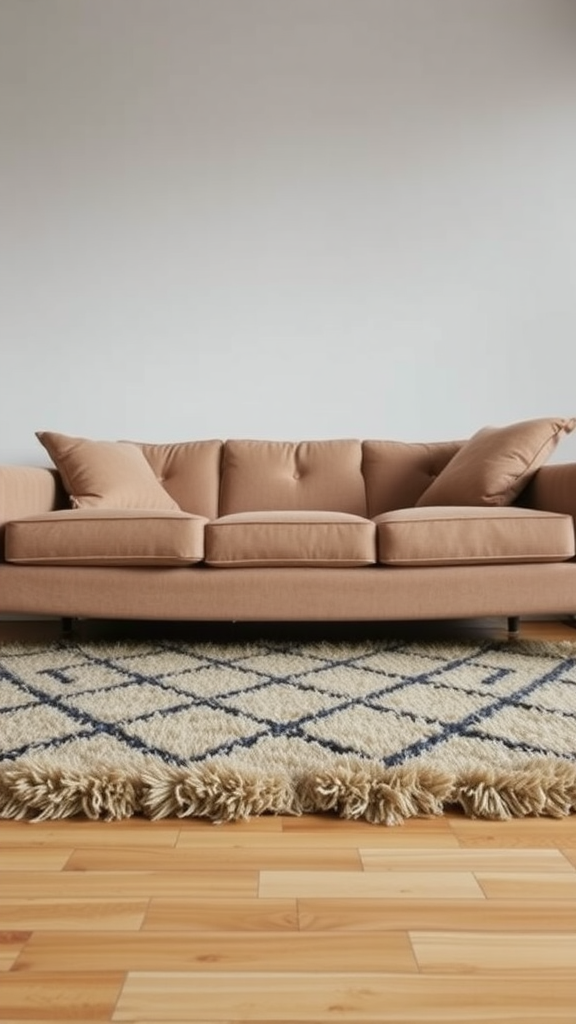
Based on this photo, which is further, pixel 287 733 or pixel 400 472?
pixel 400 472

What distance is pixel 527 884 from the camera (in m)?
0.69

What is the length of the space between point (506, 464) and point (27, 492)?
5.18ft

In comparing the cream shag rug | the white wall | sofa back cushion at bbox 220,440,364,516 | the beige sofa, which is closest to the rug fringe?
the cream shag rug

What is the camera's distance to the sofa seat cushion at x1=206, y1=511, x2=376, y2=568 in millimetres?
1708

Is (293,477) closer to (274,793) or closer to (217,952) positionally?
(274,793)

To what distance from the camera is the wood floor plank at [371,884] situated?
0.67 metres

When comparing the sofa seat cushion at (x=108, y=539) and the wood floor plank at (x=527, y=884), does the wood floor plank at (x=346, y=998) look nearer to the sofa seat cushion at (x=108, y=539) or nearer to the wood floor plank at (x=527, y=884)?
the wood floor plank at (x=527, y=884)

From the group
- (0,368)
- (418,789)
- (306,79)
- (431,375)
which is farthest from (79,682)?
(306,79)

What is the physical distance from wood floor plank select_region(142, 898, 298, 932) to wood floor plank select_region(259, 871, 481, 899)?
0.03 meters

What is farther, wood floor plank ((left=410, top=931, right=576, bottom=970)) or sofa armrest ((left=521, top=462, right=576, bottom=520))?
sofa armrest ((left=521, top=462, right=576, bottom=520))

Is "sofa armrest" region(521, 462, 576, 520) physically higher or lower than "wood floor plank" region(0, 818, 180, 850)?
higher

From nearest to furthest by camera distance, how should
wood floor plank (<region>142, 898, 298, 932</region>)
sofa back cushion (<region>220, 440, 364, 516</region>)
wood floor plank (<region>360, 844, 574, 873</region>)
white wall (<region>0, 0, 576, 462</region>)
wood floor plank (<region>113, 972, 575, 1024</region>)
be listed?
wood floor plank (<region>113, 972, 575, 1024</region>) → wood floor plank (<region>142, 898, 298, 932</region>) → wood floor plank (<region>360, 844, 574, 873</region>) → sofa back cushion (<region>220, 440, 364, 516</region>) → white wall (<region>0, 0, 576, 462</region>)

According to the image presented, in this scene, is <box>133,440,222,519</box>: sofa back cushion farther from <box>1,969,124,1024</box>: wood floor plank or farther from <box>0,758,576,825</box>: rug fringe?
<box>1,969,124,1024</box>: wood floor plank

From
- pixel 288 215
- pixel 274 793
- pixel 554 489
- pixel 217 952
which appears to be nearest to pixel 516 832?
pixel 274 793
